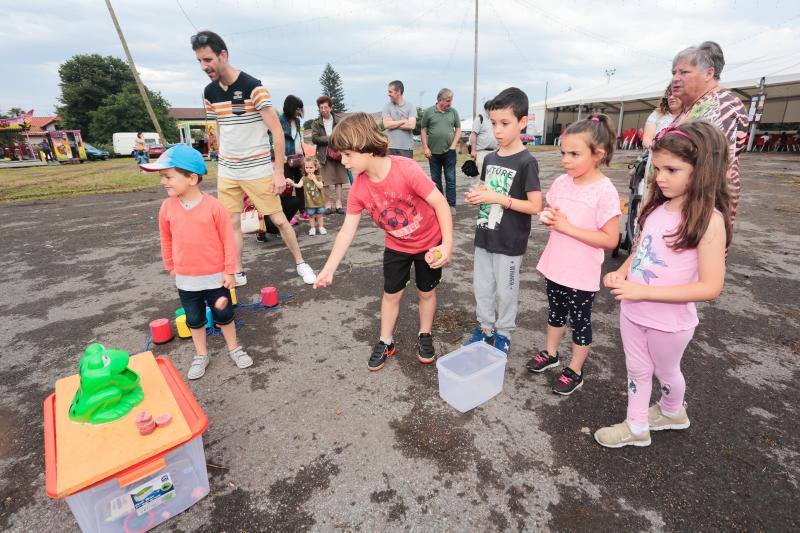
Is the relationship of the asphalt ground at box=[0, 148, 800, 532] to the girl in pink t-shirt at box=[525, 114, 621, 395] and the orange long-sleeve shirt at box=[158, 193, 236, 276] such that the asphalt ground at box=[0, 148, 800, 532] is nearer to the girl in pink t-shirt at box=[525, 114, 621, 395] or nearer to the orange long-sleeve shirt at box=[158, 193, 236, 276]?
the girl in pink t-shirt at box=[525, 114, 621, 395]

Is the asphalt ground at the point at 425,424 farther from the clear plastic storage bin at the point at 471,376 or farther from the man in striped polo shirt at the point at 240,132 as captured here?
the man in striped polo shirt at the point at 240,132

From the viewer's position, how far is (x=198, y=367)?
2828 mm

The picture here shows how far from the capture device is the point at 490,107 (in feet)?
8.24

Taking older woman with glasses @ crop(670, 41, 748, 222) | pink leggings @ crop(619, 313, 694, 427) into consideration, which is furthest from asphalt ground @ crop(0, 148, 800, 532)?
older woman with glasses @ crop(670, 41, 748, 222)

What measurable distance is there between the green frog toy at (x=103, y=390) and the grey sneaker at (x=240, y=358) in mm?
1038

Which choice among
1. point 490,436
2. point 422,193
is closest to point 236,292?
point 422,193

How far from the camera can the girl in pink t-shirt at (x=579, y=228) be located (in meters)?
2.18

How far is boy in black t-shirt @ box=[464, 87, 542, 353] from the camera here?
7.94 ft

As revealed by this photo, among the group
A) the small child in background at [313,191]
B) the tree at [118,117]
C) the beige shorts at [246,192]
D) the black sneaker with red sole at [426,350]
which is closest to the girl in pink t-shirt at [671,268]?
the black sneaker with red sole at [426,350]

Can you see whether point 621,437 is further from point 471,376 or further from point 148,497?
point 148,497

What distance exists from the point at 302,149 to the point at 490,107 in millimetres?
4507

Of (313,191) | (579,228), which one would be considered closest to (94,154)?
(313,191)

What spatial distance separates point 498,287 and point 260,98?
9.51 feet

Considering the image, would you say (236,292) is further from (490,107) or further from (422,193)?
(490,107)
